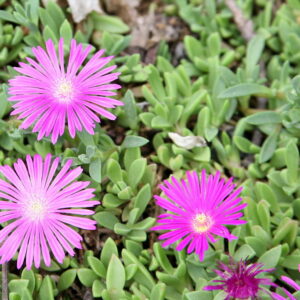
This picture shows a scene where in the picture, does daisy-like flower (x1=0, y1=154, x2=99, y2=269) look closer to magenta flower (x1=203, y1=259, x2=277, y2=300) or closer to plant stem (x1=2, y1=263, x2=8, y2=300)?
plant stem (x1=2, y1=263, x2=8, y2=300)

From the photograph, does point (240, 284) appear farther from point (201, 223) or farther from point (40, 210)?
point (40, 210)

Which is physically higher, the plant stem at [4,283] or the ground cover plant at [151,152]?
the ground cover plant at [151,152]

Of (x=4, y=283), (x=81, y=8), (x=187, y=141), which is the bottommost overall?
(x=4, y=283)

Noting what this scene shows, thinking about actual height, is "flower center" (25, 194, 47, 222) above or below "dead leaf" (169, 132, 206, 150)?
below

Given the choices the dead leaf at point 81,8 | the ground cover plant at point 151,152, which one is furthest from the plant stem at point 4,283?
the dead leaf at point 81,8

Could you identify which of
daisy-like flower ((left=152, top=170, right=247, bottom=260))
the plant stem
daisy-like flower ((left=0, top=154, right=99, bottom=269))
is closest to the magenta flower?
daisy-like flower ((left=152, top=170, right=247, bottom=260))

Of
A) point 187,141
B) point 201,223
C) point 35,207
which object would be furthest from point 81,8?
point 201,223

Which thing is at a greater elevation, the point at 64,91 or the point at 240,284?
the point at 64,91

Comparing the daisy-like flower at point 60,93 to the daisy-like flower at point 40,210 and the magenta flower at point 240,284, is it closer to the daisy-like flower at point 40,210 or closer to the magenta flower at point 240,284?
the daisy-like flower at point 40,210
